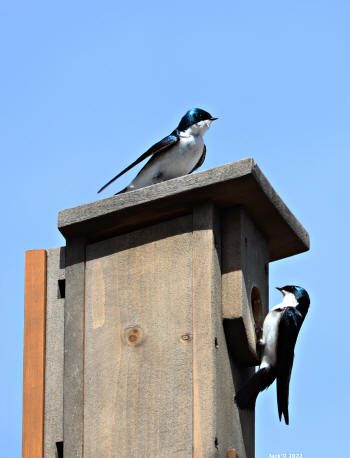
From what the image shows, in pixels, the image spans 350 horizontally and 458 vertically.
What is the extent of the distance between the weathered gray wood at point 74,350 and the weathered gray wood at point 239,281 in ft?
1.57

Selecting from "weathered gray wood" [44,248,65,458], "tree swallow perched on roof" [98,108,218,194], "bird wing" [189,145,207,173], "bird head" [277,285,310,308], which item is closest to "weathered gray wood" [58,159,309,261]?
"weathered gray wood" [44,248,65,458]

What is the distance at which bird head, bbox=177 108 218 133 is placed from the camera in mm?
6016

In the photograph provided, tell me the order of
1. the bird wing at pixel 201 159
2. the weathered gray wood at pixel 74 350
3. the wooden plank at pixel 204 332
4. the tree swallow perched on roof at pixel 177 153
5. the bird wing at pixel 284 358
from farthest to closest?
the bird wing at pixel 201 159, the tree swallow perched on roof at pixel 177 153, the bird wing at pixel 284 358, the weathered gray wood at pixel 74 350, the wooden plank at pixel 204 332

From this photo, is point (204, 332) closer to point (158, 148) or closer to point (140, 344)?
point (140, 344)

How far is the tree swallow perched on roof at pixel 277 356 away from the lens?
5.04 m

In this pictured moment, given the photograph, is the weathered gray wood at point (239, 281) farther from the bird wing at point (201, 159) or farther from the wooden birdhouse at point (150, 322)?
the bird wing at point (201, 159)

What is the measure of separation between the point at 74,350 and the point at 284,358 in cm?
70

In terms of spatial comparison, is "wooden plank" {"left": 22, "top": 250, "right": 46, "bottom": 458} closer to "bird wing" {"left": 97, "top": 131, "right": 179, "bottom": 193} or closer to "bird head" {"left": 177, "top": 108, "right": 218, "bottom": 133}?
"bird wing" {"left": 97, "top": 131, "right": 179, "bottom": 193}

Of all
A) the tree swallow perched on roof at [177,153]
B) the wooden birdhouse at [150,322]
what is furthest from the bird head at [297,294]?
the tree swallow perched on roof at [177,153]

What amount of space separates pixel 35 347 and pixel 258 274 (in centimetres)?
80

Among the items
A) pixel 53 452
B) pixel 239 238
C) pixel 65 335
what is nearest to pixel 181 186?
pixel 239 238

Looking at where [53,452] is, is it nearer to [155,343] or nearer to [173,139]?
[155,343]

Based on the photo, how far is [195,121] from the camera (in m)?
6.03

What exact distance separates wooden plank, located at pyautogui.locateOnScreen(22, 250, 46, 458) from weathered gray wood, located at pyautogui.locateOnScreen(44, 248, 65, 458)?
2 centimetres
